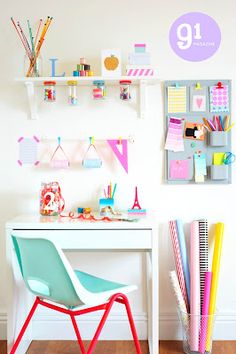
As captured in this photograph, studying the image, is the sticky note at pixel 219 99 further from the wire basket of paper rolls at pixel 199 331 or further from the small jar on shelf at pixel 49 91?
the wire basket of paper rolls at pixel 199 331

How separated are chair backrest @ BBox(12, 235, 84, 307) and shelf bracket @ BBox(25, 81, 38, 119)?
896 mm

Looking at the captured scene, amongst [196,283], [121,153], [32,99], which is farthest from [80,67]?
[196,283]

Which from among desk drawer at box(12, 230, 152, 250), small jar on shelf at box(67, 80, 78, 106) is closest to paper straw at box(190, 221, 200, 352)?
desk drawer at box(12, 230, 152, 250)

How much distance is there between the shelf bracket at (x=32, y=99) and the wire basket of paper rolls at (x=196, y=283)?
40.6 inches

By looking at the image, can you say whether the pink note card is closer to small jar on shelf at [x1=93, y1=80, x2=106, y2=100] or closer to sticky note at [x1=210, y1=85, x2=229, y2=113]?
sticky note at [x1=210, y1=85, x2=229, y2=113]

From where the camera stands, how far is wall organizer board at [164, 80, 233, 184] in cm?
309

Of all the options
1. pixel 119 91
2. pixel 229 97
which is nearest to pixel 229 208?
pixel 229 97

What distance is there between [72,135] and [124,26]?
71 centimetres

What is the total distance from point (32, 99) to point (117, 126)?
0.52 metres

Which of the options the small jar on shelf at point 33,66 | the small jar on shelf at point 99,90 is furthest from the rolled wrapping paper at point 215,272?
the small jar on shelf at point 33,66

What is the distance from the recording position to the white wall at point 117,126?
3.11 metres

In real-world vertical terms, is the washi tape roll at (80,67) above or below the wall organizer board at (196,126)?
above

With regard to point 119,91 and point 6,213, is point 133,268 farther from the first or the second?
point 119,91

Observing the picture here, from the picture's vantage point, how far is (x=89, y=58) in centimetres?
311
